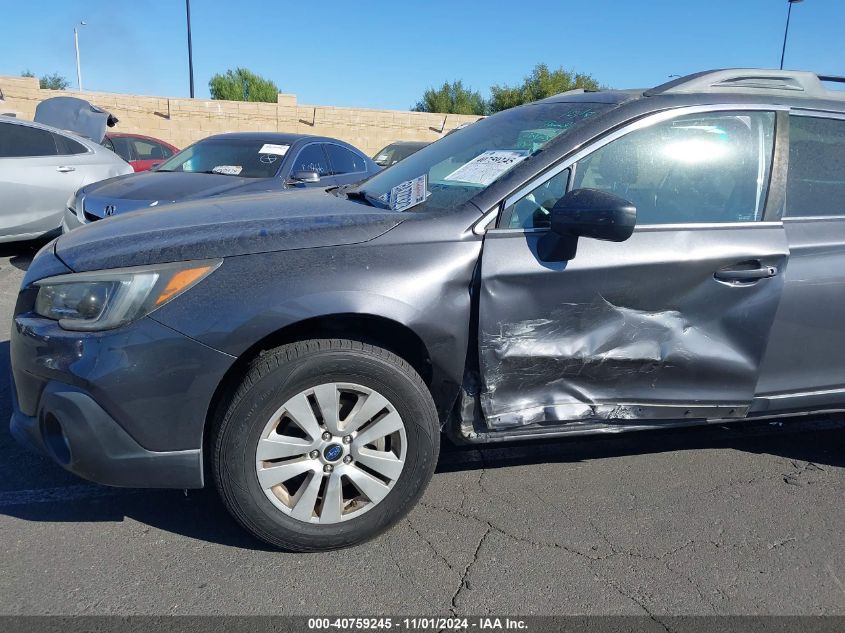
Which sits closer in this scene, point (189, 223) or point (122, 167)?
point (189, 223)

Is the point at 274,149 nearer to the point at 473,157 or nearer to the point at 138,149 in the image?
the point at 473,157

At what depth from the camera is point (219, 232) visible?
2678mm

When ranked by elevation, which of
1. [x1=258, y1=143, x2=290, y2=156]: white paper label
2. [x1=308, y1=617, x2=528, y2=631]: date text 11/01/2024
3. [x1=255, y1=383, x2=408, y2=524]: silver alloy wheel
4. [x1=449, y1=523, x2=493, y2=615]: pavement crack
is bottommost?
[x1=308, y1=617, x2=528, y2=631]: date text 11/01/2024

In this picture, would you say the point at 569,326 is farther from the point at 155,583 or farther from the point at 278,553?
the point at 155,583

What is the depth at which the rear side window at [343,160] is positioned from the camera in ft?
26.2

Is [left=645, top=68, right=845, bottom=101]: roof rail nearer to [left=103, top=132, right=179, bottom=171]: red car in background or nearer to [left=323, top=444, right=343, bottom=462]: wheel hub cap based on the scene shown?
[left=323, top=444, right=343, bottom=462]: wheel hub cap

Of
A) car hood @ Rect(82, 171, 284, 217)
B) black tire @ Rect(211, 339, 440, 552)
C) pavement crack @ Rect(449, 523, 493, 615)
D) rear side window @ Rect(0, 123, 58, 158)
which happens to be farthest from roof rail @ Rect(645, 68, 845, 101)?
rear side window @ Rect(0, 123, 58, 158)

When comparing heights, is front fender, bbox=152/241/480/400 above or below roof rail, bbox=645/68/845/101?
below

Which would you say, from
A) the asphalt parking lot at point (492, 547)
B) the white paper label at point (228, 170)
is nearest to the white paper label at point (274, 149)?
the white paper label at point (228, 170)

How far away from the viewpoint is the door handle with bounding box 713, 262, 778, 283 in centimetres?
291

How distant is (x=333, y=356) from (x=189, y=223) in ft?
2.96

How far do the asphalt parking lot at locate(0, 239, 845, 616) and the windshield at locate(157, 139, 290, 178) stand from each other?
4154 mm

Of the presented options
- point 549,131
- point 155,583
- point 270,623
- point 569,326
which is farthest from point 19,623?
point 549,131

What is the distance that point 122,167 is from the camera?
28.0ft
